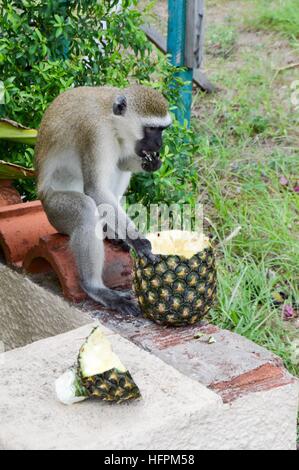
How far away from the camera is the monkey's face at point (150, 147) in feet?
13.0

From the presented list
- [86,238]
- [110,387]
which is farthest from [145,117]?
[110,387]

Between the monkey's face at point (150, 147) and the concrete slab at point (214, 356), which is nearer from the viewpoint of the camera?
the concrete slab at point (214, 356)

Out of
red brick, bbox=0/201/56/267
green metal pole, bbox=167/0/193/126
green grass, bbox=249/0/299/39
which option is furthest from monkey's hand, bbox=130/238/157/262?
green grass, bbox=249/0/299/39

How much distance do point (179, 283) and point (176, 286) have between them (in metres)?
0.02

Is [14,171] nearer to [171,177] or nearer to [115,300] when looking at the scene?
[115,300]

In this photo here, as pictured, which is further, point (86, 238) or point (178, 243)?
point (86, 238)

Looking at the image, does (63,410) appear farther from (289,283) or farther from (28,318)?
(289,283)

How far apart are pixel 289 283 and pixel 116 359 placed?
230 cm

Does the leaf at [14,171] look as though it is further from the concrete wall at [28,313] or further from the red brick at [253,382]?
the red brick at [253,382]

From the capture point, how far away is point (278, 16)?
866 cm

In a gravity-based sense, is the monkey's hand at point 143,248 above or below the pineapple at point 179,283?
above

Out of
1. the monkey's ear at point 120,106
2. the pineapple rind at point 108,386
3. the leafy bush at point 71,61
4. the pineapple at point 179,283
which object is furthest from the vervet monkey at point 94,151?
the pineapple rind at point 108,386

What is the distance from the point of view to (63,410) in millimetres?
2643

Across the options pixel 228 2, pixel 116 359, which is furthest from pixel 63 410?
pixel 228 2
